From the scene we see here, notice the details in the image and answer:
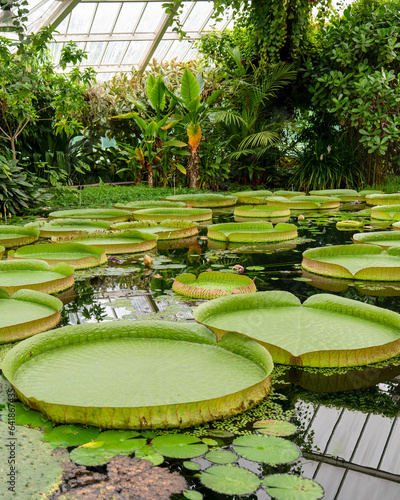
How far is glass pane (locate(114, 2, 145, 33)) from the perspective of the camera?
1304 centimetres

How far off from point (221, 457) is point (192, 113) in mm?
6805

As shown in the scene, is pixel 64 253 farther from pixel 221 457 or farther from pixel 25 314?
pixel 221 457

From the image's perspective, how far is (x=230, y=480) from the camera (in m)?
0.94

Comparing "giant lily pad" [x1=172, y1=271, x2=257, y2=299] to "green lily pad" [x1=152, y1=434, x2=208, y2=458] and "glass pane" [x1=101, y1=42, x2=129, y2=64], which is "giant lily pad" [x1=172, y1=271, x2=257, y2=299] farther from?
"glass pane" [x1=101, y1=42, x2=129, y2=64]

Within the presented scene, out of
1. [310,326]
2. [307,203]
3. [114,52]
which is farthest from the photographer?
[114,52]

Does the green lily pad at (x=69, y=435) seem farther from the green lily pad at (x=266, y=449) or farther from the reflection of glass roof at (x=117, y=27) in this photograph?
the reflection of glass roof at (x=117, y=27)

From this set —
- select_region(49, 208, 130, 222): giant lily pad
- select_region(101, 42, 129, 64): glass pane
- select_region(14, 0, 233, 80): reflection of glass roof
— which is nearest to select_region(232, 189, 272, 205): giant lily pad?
select_region(49, 208, 130, 222): giant lily pad

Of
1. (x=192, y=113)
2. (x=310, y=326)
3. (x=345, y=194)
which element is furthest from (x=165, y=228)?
(x=192, y=113)

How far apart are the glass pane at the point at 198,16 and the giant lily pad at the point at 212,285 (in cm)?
1340

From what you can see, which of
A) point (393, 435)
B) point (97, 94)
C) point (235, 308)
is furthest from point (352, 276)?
point (97, 94)

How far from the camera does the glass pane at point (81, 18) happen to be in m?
12.5

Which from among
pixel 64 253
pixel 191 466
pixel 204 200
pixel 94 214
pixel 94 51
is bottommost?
pixel 191 466

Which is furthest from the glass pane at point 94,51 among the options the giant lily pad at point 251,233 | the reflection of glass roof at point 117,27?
the giant lily pad at point 251,233

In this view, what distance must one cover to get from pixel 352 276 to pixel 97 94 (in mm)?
7596
